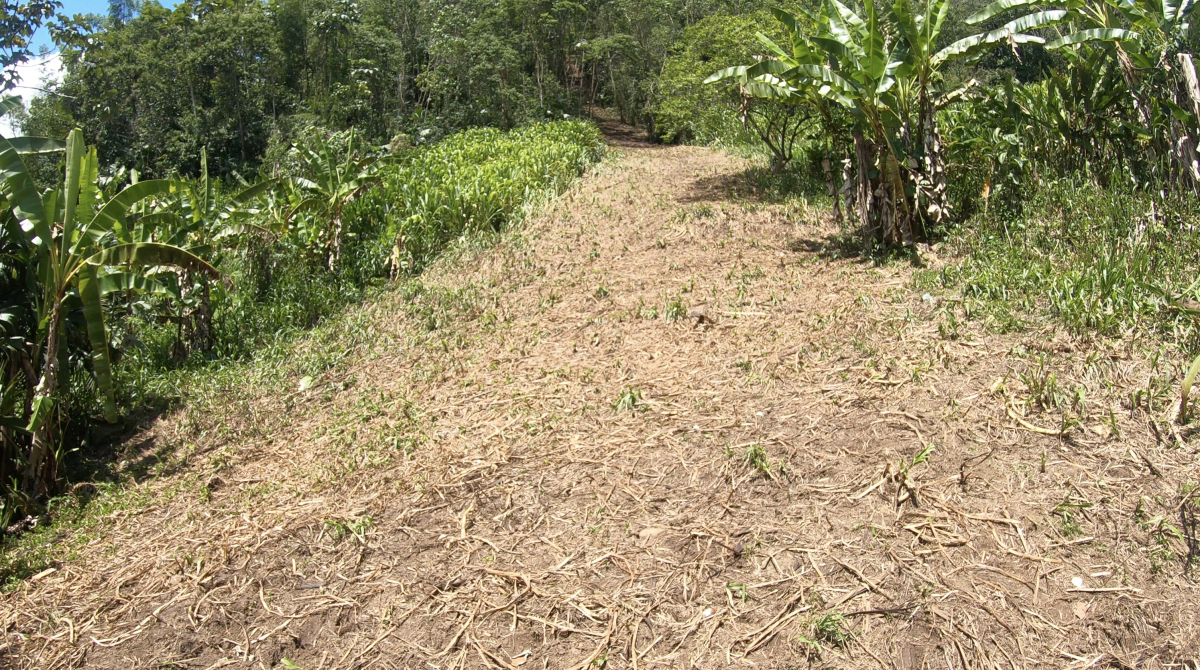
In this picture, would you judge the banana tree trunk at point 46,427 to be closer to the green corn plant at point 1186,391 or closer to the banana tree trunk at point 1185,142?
the green corn plant at point 1186,391

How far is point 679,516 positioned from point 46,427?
3572mm

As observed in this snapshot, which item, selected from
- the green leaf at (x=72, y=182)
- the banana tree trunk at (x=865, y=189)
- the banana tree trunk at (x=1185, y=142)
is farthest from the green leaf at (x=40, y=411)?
the banana tree trunk at (x=1185, y=142)

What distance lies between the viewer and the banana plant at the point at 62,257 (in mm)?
4477

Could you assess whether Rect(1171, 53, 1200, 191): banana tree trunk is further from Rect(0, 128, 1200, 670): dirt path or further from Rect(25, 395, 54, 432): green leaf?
Rect(25, 395, 54, 432): green leaf

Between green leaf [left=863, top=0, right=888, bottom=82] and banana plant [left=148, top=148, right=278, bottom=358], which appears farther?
banana plant [left=148, top=148, right=278, bottom=358]

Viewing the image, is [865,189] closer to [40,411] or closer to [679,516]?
[679,516]

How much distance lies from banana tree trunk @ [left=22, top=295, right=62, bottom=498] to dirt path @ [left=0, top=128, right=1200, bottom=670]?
0.53 metres

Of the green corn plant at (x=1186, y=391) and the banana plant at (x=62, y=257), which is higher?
the banana plant at (x=62, y=257)

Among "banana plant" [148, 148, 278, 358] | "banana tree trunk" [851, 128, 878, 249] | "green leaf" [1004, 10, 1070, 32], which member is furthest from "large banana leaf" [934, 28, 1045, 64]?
"banana plant" [148, 148, 278, 358]

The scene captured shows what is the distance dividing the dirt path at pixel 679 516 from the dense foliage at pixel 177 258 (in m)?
0.71

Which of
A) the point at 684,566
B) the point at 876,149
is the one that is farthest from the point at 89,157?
the point at 876,149

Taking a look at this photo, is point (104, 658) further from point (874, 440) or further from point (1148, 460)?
point (1148, 460)

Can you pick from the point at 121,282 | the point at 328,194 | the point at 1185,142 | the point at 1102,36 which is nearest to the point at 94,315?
the point at 121,282

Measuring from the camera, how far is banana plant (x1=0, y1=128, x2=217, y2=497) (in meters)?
4.48
